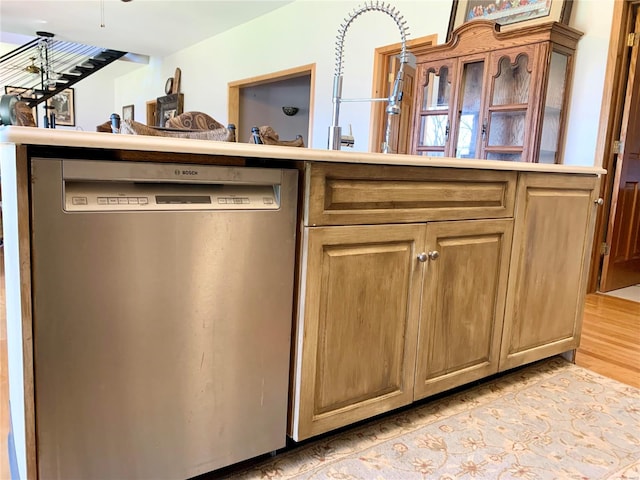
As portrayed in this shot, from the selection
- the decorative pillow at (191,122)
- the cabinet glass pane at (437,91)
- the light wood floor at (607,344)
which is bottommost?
the light wood floor at (607,344)

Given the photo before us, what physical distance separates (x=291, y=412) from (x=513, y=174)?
108 centimetres

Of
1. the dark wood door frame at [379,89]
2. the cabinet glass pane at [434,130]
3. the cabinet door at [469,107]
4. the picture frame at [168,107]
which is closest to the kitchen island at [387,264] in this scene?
the cabinet door at [469,107]

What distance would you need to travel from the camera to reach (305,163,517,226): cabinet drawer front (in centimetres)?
123

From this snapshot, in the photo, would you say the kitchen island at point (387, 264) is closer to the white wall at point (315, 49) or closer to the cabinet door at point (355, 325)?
the cabinet door at point (355, 325)

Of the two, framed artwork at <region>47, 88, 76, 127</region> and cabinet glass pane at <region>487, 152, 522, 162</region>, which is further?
framed artwork at <region>47, 88, 76, 127</region>

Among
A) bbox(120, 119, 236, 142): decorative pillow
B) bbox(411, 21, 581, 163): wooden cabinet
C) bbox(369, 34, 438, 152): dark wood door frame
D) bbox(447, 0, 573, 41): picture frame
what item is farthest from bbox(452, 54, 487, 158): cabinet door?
bbox(120, 119, 236, 142): decorative pillow

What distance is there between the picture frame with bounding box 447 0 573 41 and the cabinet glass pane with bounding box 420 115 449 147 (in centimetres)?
59

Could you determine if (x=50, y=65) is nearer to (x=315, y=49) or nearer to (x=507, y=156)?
(x=315, y=49)

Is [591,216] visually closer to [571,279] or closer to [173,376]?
[571,279]

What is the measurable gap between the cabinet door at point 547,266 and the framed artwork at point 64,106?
9857mm

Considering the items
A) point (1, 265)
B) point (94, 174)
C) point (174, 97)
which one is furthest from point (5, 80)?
point (94, 174)

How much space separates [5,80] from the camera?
→ 8.70 m

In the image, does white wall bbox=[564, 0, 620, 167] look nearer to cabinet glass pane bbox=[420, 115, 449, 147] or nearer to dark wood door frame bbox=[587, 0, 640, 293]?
dark wood door frame bbox=[587, 0, 640, 293]

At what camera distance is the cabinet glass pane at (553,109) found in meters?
3.04
